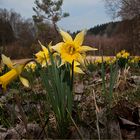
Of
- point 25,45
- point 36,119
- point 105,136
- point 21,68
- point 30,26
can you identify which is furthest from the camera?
point 30,26

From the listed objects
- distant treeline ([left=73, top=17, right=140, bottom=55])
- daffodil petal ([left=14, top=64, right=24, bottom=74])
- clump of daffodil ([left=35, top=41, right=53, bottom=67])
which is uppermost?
daffodil petal ([left=14, top=64, right=24, bottom=74])

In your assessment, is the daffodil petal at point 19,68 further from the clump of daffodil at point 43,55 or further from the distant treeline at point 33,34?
the distant treeline at point 33,34

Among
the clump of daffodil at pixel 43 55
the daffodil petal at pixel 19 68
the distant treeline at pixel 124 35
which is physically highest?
the daffodil petal at pixel 19 68

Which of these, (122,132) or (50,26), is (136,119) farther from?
(50,26)

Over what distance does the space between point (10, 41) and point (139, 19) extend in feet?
42.2

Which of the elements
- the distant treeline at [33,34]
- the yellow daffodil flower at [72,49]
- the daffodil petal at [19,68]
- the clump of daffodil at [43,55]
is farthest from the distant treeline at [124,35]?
the daffodil petal at [19,68]

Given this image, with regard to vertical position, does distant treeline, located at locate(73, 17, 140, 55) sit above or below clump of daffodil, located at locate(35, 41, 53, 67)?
below

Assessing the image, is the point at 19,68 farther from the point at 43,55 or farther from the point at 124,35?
the point at 124,35

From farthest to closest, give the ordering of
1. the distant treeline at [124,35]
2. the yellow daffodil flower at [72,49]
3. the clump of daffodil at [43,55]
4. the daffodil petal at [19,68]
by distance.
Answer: the distant treeline at [124,35] → the clump of daffodil at [43,55] → the yellow daffodil flower at [72,49] → the daffodil petal at [19,68]

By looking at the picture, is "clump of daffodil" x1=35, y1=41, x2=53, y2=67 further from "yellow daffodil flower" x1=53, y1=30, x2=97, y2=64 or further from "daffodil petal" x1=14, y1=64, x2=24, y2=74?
"daffodil petal" x1=14, y1=64, x2=24, y2=74

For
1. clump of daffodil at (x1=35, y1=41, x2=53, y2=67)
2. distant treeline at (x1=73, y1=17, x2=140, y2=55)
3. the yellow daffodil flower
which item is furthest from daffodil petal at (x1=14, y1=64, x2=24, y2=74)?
distant treeline at (x1=73, y1=17, x2=140, y2=55)

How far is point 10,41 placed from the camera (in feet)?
121

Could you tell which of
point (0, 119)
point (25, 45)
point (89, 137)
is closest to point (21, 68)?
point (89, 137)

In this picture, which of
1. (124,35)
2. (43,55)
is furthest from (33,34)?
(43,55)
